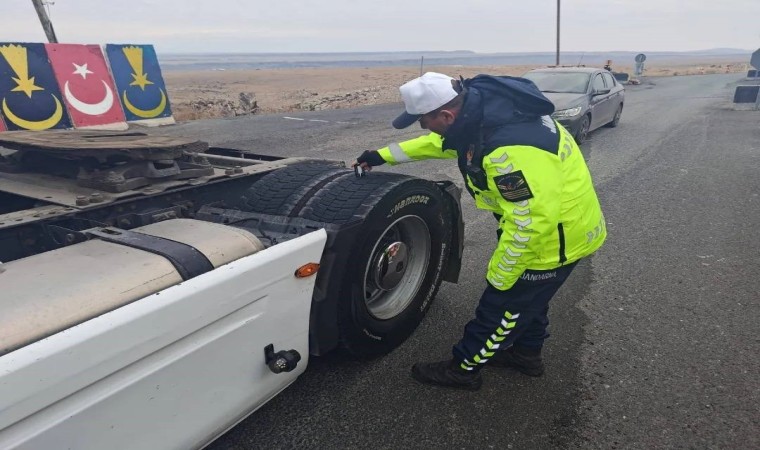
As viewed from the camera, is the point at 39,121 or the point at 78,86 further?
the point at 78,86

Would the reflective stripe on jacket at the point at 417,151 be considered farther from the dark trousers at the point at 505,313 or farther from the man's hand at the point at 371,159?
the dark trousers at the point at 505,313

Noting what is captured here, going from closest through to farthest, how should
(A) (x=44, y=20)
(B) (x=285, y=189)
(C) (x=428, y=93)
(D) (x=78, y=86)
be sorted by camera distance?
(C) (x=428, y=93) → (B) (x=285, y=189) → (D) (x=78, y=86) → (A) (x=44, y=20)

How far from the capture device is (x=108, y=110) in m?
8.83

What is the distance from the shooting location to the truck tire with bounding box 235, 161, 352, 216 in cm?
242

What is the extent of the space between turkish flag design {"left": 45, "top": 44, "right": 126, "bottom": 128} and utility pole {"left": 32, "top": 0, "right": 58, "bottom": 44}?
4.97 metres

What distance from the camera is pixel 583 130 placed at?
32.5ft

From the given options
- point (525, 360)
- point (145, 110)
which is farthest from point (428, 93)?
point (145, 110)

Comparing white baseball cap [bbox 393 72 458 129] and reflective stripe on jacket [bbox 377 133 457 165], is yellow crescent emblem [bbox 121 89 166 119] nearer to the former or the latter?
reflective stripe on jacket [bbox 377 133 457 165]

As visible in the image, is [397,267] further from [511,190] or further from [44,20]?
[44,20]


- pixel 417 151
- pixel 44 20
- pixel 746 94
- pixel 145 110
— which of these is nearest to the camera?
pixel 417 151

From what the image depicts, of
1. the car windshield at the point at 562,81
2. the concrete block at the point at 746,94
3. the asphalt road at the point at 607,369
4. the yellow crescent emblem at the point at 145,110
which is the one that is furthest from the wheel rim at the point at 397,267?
the concrete block at the point at 746,94

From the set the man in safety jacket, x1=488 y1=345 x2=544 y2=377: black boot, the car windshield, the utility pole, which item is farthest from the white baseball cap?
the utility pole

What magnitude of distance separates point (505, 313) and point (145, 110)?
9.30 meters

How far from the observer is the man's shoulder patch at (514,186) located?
6.81 ft
